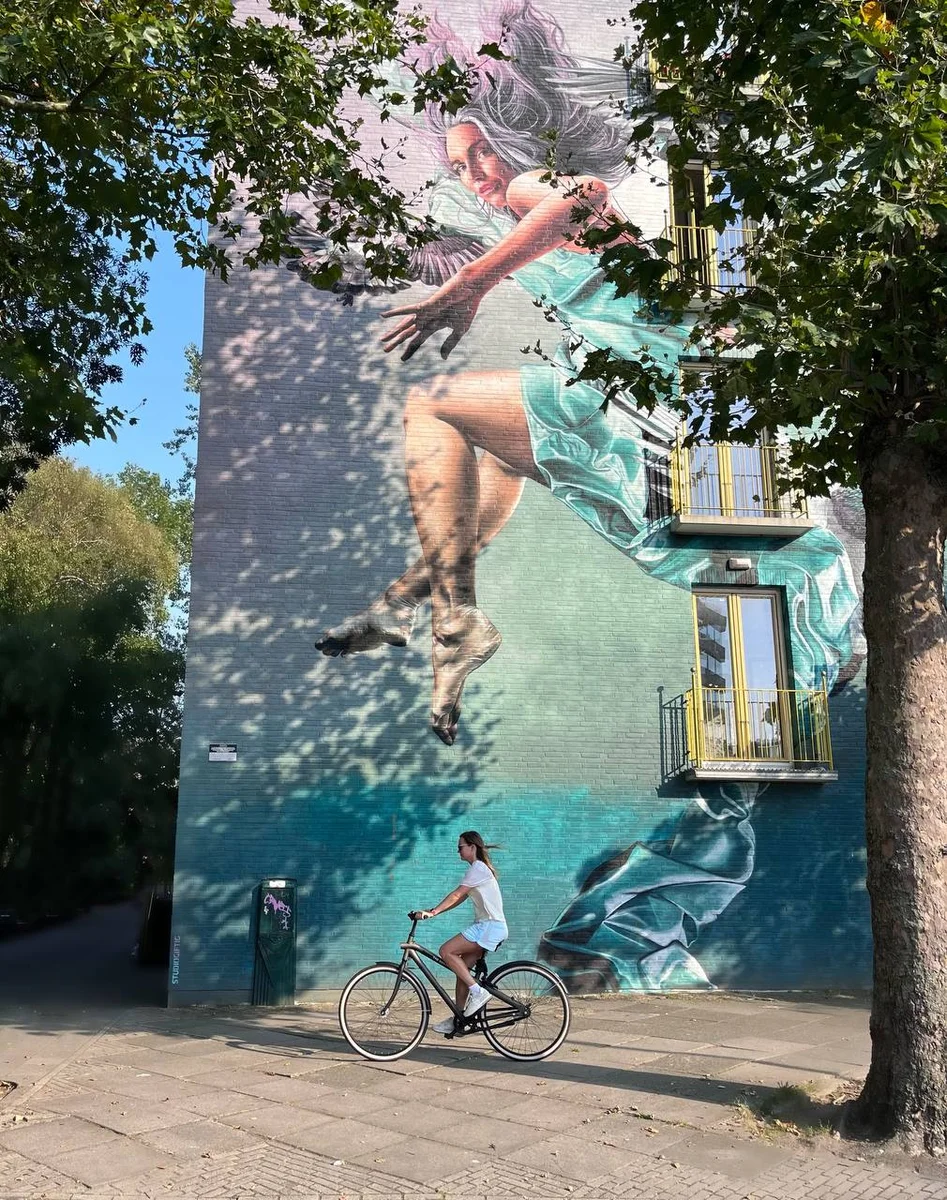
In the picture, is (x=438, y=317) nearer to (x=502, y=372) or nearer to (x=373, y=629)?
(x=502, y=372)

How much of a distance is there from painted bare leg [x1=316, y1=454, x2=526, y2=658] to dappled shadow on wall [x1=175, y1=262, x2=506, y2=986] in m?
0.14

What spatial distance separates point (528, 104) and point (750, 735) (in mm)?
9152

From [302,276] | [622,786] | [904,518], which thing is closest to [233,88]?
[302,276]

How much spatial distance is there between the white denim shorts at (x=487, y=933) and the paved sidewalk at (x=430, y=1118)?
2.92ft

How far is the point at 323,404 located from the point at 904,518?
8293mm

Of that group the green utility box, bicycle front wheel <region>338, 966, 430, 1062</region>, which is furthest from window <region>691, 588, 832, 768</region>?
bicycle front wheel <region>338, 966, 430, 1062</region>

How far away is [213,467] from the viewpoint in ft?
42.0

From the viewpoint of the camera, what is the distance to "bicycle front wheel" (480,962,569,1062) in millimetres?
7785

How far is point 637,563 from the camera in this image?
1347 cm

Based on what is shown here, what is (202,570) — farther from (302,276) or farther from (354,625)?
(302,276)

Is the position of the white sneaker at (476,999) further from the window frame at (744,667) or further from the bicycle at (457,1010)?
the window frame at (744,667)

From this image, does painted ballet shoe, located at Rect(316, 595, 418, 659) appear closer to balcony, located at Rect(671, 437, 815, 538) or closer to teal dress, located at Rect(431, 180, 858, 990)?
teal dress, located at Rect(431, 180, 858, 990)

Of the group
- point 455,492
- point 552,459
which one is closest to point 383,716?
point 455,492

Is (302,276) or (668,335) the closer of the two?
(302,276)
